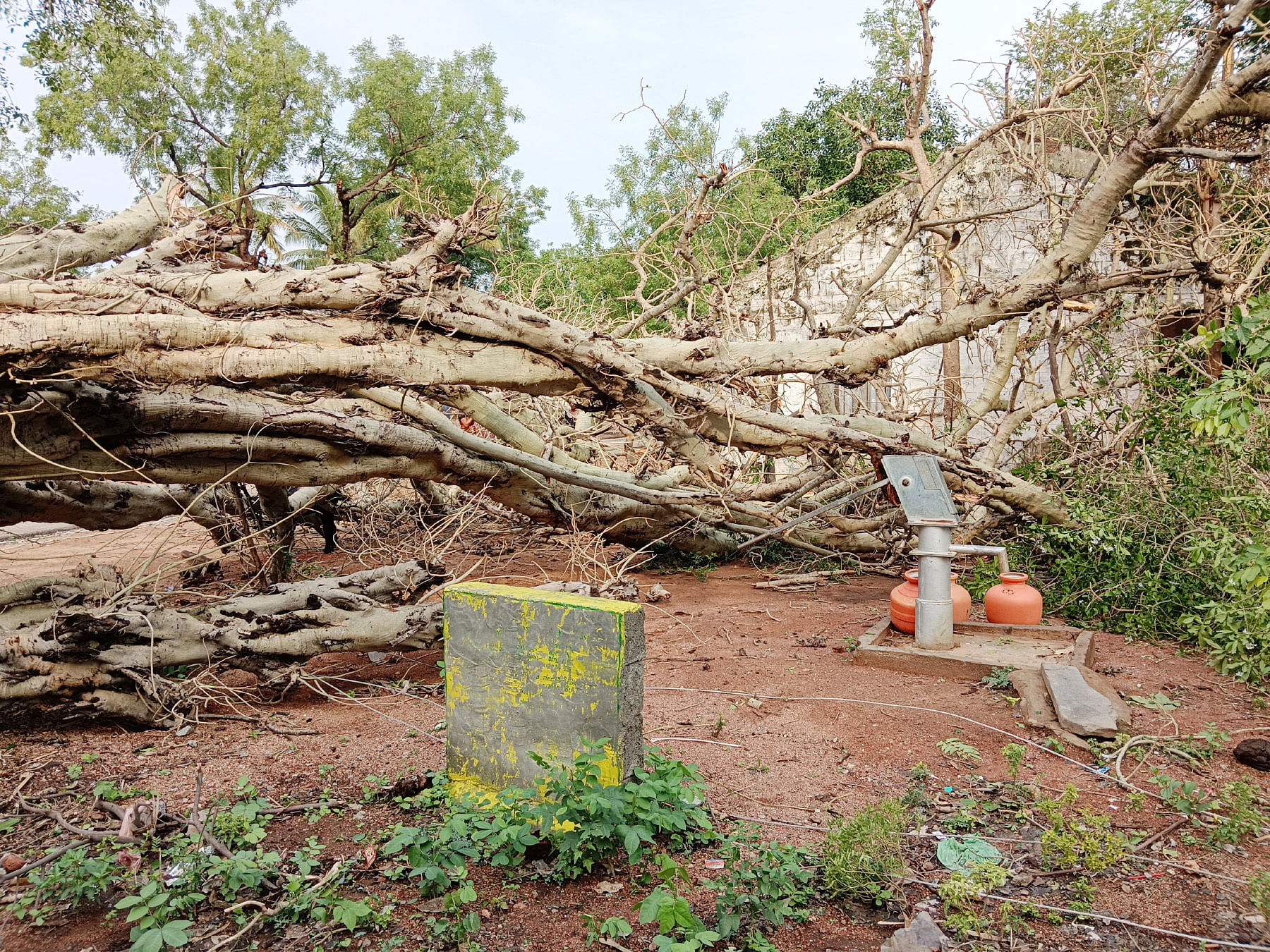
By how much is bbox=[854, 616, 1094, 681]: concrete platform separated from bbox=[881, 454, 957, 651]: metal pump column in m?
0.12

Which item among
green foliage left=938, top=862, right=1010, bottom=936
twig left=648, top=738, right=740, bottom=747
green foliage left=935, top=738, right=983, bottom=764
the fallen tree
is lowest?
twig left=648, top=738, right=740, bottom=747

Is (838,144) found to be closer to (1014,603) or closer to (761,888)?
(1014,603)

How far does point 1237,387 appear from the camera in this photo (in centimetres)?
351

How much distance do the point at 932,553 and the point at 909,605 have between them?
56 centimetres

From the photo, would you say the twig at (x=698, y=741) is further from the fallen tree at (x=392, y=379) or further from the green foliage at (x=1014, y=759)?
the fallen tree at (x=392, y=379)

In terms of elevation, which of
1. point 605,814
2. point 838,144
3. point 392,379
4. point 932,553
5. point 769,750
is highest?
point 838,144

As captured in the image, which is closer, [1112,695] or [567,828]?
[567,828]

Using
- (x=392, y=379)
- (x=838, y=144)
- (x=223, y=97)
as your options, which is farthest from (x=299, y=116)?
(x=392, y=379)

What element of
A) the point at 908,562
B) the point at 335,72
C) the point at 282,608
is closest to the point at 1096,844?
the point at 282,608

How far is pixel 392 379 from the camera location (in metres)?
4.80

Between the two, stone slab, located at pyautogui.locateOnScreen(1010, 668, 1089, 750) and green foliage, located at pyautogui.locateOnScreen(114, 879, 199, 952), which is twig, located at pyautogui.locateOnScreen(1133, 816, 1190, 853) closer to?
stone slab, located at pyautogui.locateOnScreen(1010, 668, 1089, 750)

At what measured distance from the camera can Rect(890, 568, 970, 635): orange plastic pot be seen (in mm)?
5539

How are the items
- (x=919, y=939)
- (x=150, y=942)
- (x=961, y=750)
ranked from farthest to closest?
(x=961, y=750) → (x=919, y=939) → (x=150, y=942)

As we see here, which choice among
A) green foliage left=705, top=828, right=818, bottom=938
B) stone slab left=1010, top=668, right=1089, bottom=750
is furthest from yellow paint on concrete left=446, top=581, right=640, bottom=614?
stone slab left=1010, top=668, right=1089, bottom=750
